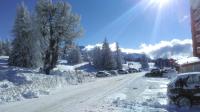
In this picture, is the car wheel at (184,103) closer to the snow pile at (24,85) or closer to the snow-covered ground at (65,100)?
the snow-covered ground at (65,100)

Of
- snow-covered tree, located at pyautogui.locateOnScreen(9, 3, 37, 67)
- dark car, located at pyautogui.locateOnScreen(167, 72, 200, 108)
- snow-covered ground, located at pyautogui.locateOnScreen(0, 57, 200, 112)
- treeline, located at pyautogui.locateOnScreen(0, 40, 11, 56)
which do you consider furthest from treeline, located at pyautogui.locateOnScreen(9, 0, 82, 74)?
treeline, located at pyautogui.locateOnScreen(0, 40, 11, 56)

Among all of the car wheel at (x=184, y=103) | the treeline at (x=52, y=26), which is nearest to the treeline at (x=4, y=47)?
the treeline at (x=52, y=26)


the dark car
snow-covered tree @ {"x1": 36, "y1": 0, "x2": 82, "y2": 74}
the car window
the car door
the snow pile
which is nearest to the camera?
the car door

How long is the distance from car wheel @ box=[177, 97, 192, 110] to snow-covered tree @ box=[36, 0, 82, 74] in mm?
31864

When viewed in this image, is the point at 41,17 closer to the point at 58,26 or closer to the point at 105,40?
the point at 58,26

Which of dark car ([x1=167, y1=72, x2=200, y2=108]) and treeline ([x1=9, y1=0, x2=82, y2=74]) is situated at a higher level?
treeline ([x1=9, y1=0, x2=82, y2=74])

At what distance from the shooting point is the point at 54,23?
1849 inches

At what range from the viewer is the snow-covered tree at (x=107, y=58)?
98875 mm

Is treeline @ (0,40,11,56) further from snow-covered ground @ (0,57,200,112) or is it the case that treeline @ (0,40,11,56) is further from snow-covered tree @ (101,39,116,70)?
snow-covered ground @ (0,57,200,112)

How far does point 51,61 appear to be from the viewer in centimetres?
4894

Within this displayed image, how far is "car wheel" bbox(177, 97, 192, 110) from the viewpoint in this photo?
16.7 metres

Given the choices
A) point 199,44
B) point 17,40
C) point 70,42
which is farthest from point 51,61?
point 199,44

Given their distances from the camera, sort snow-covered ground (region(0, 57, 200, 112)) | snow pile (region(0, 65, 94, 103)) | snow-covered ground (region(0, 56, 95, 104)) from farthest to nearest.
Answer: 1. snow pile (region(0, 65, 94, 103))
2. snow-covered ground (region(0, 56, 95, 104))
3. snow-covered ground (region(0, 57, 200, 112))

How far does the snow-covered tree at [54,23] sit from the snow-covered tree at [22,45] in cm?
857
